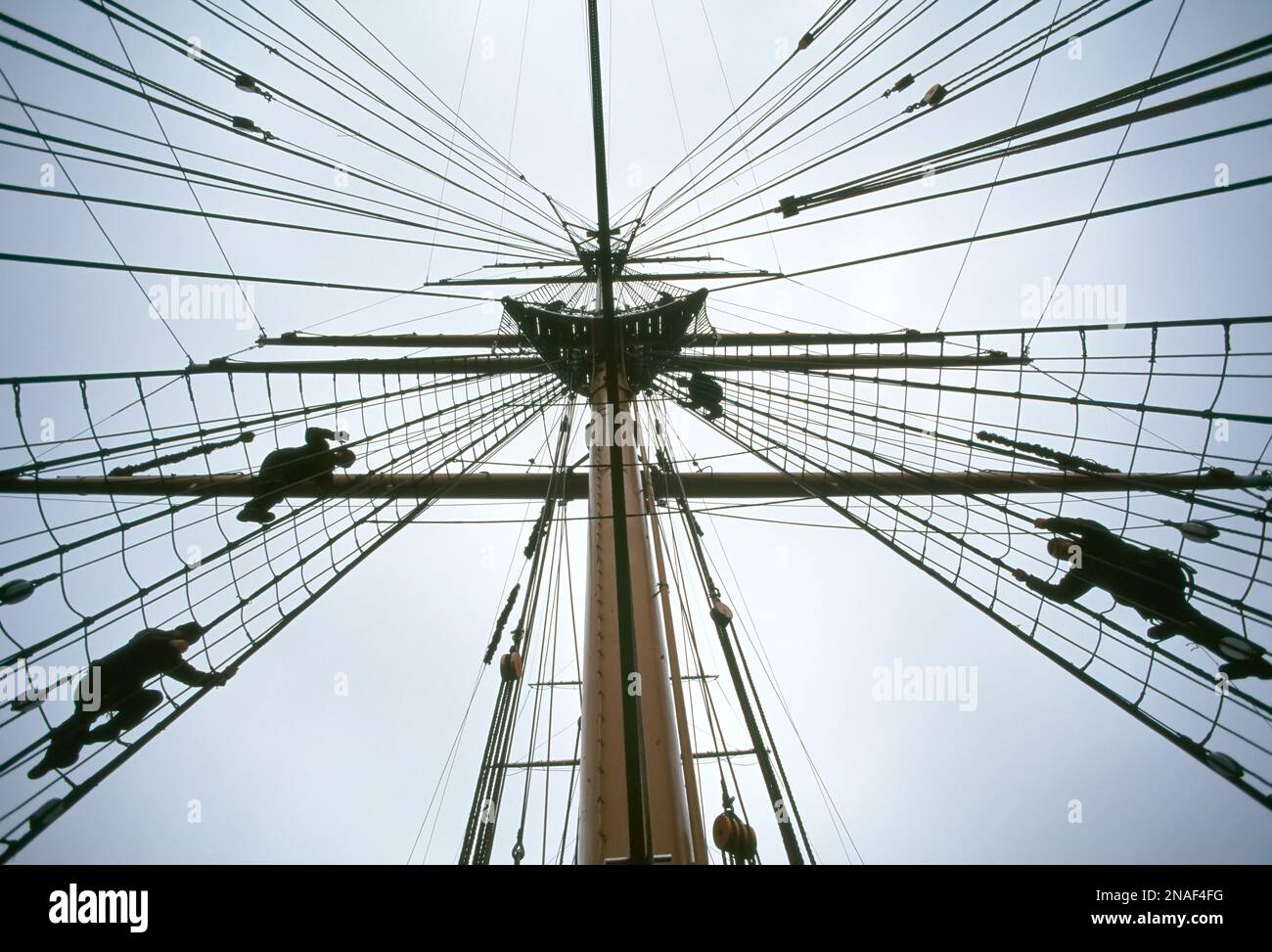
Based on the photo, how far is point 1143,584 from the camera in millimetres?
3301

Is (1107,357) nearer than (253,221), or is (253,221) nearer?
(253,221)

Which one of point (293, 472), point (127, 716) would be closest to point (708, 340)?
point (293, 472)

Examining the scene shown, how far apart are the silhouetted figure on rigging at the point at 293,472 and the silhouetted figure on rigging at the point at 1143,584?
203 inches

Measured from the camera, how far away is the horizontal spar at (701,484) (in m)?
4.36

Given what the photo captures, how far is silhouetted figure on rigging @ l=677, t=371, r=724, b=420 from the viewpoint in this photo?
7969 millimetres

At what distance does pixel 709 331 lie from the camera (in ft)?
27.9

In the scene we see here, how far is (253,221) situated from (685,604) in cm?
400

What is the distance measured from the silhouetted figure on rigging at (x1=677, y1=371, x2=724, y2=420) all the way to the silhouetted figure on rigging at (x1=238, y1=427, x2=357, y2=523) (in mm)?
5013

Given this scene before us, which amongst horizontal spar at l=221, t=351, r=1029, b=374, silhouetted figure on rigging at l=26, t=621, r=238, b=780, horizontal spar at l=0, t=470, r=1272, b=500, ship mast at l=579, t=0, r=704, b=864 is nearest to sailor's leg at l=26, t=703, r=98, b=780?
silhouetted figure on rigging at l=26, t=621, r=238, b=780

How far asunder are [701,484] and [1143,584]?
18.3 feet

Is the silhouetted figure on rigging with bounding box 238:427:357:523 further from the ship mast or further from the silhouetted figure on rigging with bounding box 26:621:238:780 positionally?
the ship mast

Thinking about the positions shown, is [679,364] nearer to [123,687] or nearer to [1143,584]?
[1143,584]
